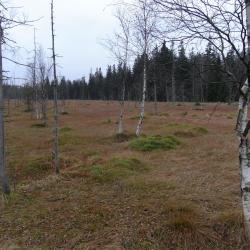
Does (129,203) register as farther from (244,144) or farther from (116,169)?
(244,144)

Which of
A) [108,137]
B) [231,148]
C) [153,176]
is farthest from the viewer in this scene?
[108,137]

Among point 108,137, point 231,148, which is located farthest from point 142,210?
point 108,137

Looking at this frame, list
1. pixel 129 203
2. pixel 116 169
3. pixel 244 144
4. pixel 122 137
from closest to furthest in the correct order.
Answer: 1. pixel 244 144
2. pixel 129 203
3. pixel 116 169
4. pixel 122 137

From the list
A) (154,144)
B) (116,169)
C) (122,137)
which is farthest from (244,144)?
(122,137)

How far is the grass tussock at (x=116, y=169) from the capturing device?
11.4 metres

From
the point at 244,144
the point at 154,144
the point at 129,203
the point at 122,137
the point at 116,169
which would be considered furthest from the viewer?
the point at 122,137

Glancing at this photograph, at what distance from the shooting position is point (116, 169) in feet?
39.4

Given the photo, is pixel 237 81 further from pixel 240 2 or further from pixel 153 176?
pixel 153 176

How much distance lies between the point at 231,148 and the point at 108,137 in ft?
27.0

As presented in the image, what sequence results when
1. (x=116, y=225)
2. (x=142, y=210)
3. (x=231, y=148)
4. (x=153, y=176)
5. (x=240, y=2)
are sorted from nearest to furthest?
(x=240, y=2) → (x=116, y=225) → (x=142, y=210) → (x=153, y=176) → (x=231, y=148)

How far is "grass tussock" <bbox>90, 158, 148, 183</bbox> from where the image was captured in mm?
11373

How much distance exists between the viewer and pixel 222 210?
7.83 m

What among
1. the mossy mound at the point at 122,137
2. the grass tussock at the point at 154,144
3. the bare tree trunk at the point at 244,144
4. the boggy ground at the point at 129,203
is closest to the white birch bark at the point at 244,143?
the bare tree trunk at the point at 244,144

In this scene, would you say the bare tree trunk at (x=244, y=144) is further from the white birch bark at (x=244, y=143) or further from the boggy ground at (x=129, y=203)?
the boggy ground at (x=129, y=203)
